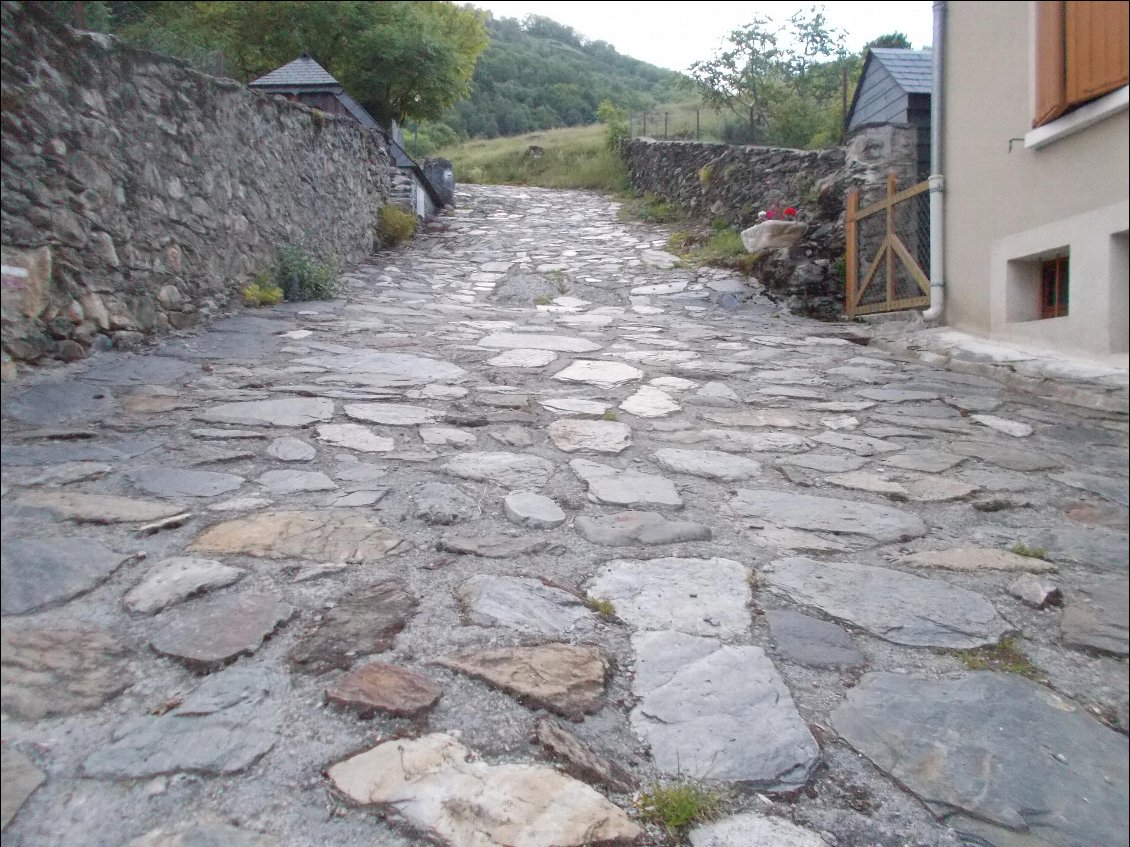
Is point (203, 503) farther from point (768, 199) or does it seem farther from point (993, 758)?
point (768, 199)

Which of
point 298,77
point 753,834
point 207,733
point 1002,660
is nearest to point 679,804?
point 753,834

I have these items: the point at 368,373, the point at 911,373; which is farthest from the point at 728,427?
the point at 368,373

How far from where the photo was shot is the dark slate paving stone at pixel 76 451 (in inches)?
29.0

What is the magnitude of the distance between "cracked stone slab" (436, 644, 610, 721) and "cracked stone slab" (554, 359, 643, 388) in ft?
8.79

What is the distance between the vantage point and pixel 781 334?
6.13 meters

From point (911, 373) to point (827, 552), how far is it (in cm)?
65

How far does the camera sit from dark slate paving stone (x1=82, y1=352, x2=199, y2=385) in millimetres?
1572

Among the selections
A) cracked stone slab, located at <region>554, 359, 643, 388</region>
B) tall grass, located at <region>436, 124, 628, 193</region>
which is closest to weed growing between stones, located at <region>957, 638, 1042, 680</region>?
cracked stone slab, located at <region>554, 359, 643, 388</region>

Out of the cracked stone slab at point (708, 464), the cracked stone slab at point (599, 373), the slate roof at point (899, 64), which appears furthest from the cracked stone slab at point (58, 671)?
the slate roof at point (899, 64)

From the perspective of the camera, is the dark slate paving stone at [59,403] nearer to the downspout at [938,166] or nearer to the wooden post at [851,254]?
the downspout at [938,166]

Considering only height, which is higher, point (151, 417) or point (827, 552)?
point (151, 417)

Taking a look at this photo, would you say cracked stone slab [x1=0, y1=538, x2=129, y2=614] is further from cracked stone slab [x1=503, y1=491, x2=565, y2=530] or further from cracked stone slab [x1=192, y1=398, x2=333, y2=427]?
cracked stone slab [x1=503, y1=491, x2=565, y2=530]

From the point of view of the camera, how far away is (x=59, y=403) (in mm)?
1153

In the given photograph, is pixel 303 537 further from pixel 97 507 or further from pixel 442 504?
pixel 97 507
